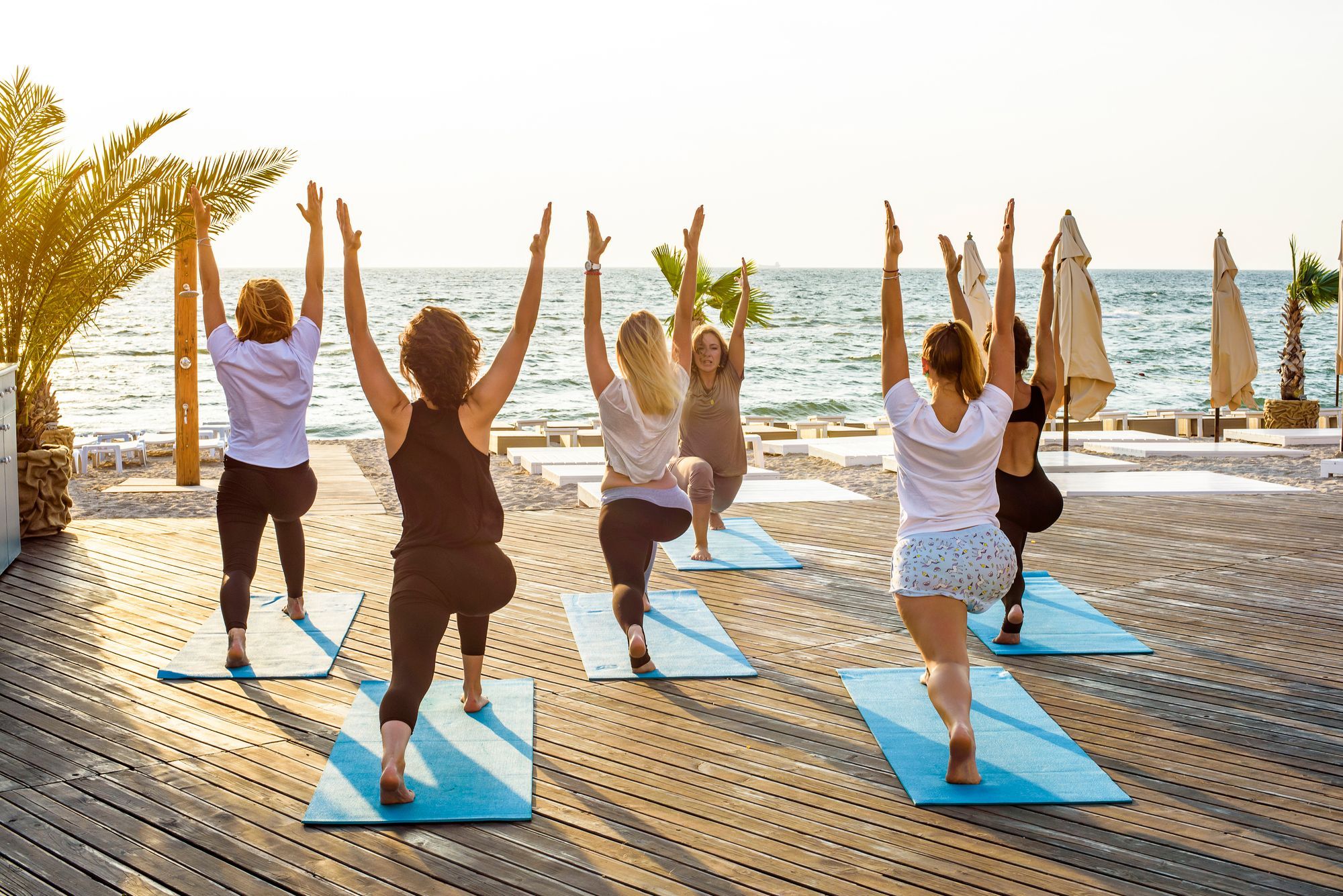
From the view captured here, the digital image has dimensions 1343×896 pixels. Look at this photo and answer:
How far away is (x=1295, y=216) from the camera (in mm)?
44062

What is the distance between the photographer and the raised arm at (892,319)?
3193 mm

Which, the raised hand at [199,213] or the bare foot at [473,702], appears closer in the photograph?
the bare foot at [473,702]

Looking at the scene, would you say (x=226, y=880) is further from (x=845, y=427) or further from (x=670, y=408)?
(x=845, y=427)

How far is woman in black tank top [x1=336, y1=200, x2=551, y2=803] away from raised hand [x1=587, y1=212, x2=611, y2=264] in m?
0.81

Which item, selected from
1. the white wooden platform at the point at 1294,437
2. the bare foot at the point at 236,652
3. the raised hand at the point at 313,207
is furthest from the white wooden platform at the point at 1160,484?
the raised hand at the point at 313,207

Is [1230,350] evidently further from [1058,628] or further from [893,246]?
[893,246]

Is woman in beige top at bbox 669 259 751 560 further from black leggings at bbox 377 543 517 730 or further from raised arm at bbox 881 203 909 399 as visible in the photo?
black leggings at bbox 377 543 517 730

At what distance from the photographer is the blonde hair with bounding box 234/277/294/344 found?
13.7ft

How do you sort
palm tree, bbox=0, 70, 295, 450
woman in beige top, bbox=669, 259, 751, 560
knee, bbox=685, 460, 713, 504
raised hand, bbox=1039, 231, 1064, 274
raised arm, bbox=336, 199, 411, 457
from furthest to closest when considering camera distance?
palm tree, bbox=0, 70, 295, 450 → knee, bbox=685, 460, 713, 504 → woman in beige top, bbox=669, 259, 751, 560 → raised hand, bbox=1039, 231, 1064, 274 → raised arm, bbox=336, 199, 411, 457

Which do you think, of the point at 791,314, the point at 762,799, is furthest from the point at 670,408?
the point at 791,314

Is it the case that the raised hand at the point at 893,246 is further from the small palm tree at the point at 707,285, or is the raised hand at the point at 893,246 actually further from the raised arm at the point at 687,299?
the small palm tree at the point at 707,285

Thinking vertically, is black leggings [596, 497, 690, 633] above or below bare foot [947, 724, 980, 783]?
above

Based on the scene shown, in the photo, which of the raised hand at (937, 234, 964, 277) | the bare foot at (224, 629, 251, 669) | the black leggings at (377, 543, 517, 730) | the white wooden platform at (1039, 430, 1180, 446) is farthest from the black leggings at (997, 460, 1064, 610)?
the white wooden platform at (1039, 430, 1180, 446)

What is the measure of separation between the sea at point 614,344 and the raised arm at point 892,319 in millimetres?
10974
